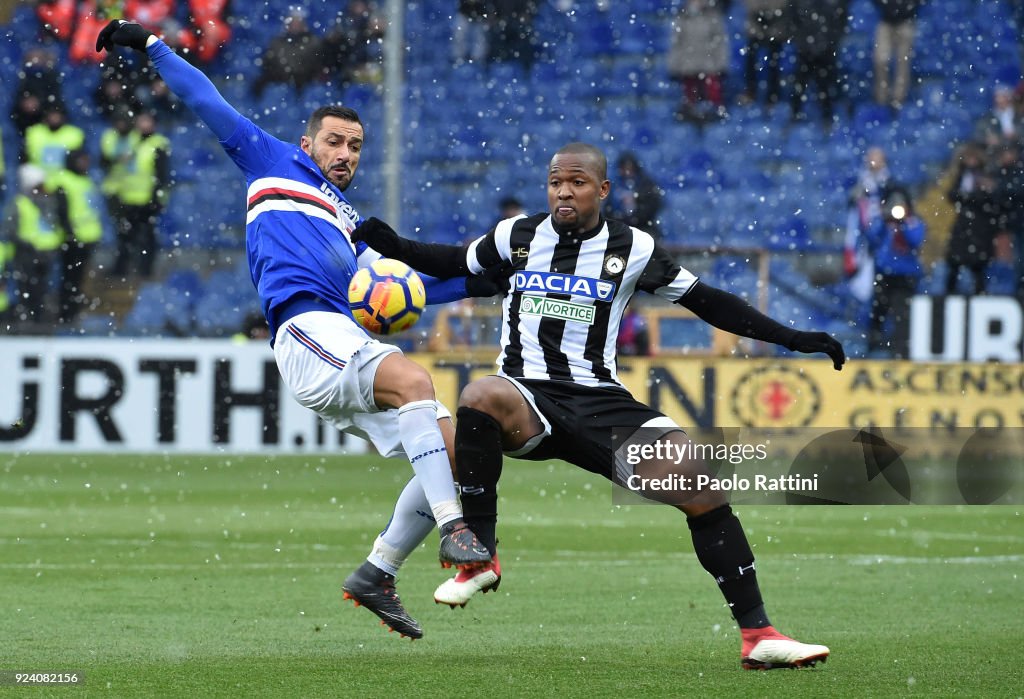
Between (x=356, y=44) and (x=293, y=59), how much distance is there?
788 mm

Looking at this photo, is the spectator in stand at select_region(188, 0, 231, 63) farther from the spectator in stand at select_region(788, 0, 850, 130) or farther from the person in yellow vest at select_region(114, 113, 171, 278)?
the spectator in stand at select_region(788, 0, 850, 130)

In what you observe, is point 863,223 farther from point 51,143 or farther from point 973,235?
point 51,143

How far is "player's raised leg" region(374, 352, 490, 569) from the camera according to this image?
536 cm

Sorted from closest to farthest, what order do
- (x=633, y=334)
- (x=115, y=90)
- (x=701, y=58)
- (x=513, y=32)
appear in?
(x=633, y=334)
(x=115, y=90)
(x=701, y=58)
(x=513, y=32)

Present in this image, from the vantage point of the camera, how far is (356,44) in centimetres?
1831

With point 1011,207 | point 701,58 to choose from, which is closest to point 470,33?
point 701,58

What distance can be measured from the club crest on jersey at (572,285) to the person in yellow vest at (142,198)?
11872 mm

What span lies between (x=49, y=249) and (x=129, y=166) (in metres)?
1.15

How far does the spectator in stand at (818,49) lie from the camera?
17.9 m

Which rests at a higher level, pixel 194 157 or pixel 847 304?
pixel 194 157

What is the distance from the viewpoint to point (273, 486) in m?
12.4

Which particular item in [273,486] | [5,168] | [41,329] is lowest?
[273,486]

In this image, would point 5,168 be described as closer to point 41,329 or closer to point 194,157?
point 194,157

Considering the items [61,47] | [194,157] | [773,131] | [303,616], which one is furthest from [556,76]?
[303,616]
